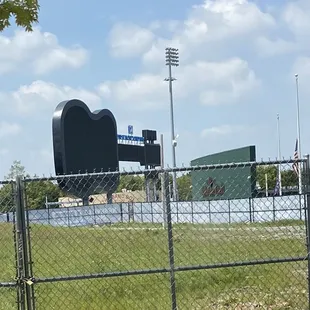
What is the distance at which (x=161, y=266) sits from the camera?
34.5 ft

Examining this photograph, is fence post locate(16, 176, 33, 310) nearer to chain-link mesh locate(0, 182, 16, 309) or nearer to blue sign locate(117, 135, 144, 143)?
chain-link mesh locate(0, 182, 16, 309)

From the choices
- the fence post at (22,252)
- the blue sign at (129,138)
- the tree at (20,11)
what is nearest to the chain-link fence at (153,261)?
the fence post at (22,252)

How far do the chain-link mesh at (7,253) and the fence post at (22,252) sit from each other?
4.3 inches

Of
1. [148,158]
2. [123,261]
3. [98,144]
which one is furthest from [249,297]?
[148,158]

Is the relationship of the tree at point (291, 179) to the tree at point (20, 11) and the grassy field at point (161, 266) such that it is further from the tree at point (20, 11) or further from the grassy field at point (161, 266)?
the tree at point (20, 11)

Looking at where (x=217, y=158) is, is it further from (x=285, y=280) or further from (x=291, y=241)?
(x=285, y=280)

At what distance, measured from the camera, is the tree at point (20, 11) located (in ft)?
20.0

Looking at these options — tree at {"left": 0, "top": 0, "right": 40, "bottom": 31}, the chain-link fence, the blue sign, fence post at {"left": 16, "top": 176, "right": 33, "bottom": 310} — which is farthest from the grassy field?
the blue sign

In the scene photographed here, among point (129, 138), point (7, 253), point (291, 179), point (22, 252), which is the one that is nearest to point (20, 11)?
point (22, 252)

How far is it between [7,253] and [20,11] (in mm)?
7659

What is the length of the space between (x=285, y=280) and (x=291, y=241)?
12.3ft

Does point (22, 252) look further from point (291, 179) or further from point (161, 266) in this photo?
point (291, 179)

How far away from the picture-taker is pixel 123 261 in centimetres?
1099

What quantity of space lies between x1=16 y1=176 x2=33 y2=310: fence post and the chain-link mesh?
0.11 metres
